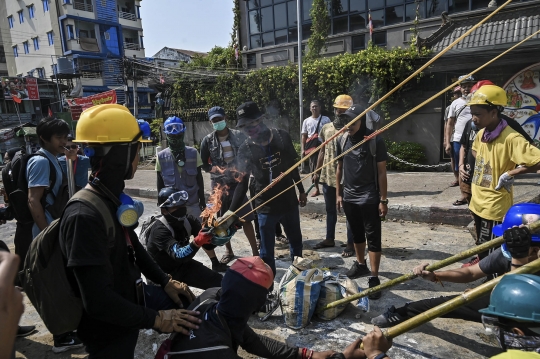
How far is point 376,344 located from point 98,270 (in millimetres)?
1440

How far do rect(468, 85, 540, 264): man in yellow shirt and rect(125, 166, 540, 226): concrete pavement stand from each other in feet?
8.13

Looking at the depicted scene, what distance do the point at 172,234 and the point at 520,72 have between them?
410 inches

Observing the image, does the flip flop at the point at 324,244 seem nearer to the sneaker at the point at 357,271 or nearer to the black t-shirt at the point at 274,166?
the sneaker at the point at 357,271

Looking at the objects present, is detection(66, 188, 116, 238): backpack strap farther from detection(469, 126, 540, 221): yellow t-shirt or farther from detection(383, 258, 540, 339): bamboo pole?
detection(469, 126, 540, 221): yellow t-shirt

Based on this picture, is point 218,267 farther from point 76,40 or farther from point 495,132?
point 76,40

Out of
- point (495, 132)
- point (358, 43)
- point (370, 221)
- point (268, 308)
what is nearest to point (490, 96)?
point (495, 132)

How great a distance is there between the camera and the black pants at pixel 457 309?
271cm

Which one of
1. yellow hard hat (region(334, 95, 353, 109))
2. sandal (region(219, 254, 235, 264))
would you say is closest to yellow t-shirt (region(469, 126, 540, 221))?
yellow hard hat (region(334, 95, 353, 109))

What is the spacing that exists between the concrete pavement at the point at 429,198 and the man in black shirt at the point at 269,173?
3.09m

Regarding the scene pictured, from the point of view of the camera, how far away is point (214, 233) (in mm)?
2828

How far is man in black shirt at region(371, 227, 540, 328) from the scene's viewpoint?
6.73 ft

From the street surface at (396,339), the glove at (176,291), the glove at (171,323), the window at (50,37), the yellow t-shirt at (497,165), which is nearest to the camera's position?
the glove at (171,323)

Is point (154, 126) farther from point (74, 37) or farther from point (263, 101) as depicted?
→ point (74, 37)

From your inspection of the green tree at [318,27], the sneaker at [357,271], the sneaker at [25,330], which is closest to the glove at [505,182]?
the sneaker at [357,271]
